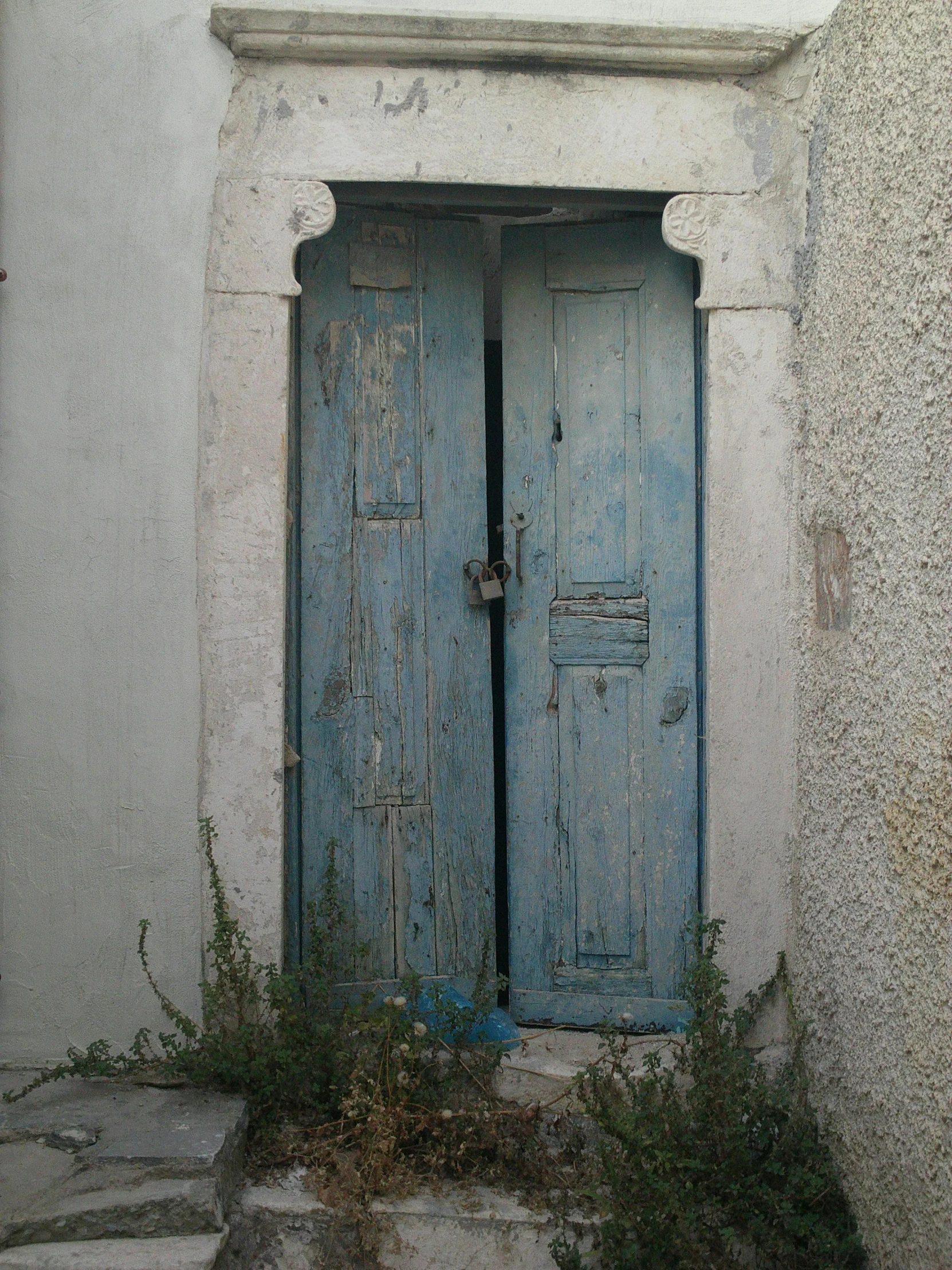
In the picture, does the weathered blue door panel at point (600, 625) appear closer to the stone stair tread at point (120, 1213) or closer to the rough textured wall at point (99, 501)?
the rough textured wall at point (99, 501)

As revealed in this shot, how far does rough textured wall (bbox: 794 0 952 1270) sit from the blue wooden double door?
1.45 feet

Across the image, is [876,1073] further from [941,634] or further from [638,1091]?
[941,634]

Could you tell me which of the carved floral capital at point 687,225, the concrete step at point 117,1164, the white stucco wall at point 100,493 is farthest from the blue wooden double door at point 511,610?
the concrete step at point 117,1164

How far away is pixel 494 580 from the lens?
3248 millimetres

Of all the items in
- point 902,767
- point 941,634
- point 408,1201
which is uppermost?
point 941,634

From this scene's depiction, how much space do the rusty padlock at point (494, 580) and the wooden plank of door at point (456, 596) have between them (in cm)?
6

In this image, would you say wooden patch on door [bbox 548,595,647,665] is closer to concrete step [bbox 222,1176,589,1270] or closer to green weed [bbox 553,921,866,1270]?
green weed [bbox 553,921,866,1270]

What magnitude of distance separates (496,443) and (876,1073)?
7.69 feet

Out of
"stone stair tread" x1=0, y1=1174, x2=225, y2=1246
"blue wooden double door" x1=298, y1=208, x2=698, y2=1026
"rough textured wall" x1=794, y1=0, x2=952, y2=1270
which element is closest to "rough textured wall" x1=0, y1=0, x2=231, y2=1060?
"blue wooden double door" x1=298, y1=208, x2=698, y2=1026

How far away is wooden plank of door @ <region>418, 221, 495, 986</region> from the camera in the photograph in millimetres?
3287

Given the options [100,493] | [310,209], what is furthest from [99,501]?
[310,209]

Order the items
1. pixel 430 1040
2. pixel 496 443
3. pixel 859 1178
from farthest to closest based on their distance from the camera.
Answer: pixel 496 443
pixel 430 1040
pixel 859 1178

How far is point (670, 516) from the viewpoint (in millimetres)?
3238

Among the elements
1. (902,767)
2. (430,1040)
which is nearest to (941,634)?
(902,767)
